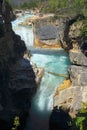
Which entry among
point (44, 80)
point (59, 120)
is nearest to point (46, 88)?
point (44, 80)

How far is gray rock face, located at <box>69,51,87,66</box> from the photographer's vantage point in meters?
64.4

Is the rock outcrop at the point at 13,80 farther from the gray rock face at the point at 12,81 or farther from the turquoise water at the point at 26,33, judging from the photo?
the turquoise water at the point at 26,33

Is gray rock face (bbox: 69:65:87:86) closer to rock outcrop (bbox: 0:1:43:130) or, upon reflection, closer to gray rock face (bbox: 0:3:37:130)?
rock outcrop (bbox: 0:1:43:130)

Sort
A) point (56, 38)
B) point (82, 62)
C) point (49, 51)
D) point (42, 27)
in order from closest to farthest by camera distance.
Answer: point (82, 62)
point (49, 51)
point (56, 38)
point (42, 27)

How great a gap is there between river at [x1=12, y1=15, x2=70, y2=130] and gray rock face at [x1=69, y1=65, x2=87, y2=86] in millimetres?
2660

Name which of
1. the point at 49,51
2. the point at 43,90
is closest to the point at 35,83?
the point at 43,90

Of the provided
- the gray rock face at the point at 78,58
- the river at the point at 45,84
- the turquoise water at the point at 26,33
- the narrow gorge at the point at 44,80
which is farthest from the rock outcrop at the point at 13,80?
the turquoise water at the point at 26,33

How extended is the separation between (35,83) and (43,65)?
10.2 meters

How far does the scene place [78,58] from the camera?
6612cm

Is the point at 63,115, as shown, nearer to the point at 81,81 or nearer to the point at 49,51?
the point at 81,81

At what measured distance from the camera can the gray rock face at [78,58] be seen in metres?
64.4

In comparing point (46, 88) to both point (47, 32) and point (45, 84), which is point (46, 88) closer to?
point (45, 84)

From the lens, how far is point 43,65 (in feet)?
224

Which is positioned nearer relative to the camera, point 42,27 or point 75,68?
point 75,68
